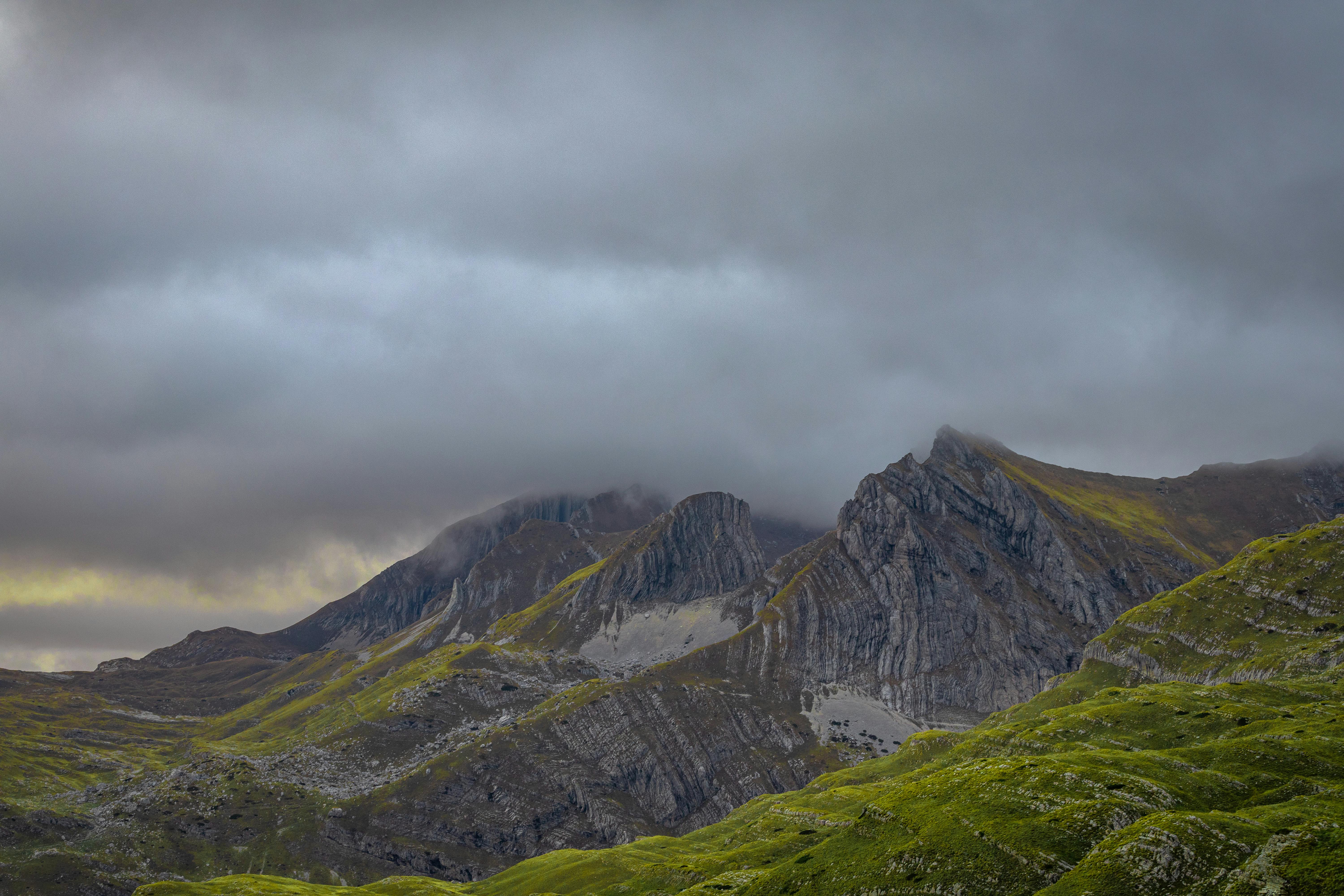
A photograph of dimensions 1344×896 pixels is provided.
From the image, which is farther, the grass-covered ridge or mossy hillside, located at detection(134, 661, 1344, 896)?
mossy hillside, located at detection(134, 661, 1344, 896)

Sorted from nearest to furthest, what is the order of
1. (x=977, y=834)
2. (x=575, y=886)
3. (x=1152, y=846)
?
(x=1152, y=846), (x=977, y=834), (x=575, y=886)

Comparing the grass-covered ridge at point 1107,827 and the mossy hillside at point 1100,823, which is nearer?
the grass-covered ridge at point 1107,827

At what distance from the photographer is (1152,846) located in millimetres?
84438

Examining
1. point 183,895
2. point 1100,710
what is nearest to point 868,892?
point 1100,710

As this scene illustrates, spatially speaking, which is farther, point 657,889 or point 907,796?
point 657,889

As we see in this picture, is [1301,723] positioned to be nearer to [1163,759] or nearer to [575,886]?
[1163,759]

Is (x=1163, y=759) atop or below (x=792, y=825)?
atop

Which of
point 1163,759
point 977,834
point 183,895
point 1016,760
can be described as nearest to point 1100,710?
point 1163,759

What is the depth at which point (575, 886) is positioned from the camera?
192m

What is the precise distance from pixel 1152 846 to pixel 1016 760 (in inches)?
1519

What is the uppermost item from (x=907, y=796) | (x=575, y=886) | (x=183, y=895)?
(x=907, y=796)

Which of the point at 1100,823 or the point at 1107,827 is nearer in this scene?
the point at 1107,827

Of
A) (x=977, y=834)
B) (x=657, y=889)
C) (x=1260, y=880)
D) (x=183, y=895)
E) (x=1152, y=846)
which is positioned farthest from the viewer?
(x=183, y=895)

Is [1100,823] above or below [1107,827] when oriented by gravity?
above
